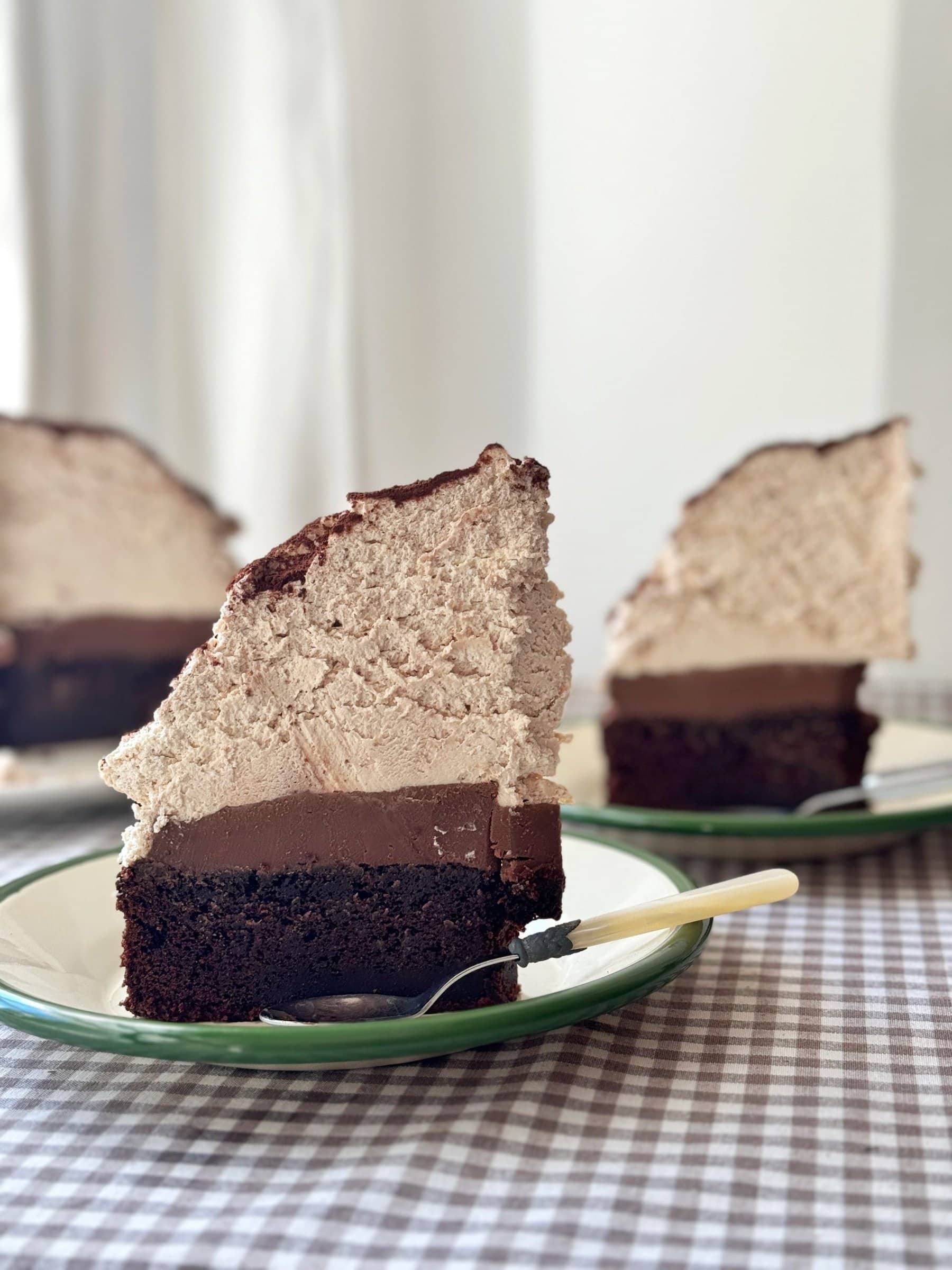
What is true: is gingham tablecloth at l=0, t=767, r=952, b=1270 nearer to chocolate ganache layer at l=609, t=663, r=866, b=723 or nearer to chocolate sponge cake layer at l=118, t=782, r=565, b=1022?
chocolate sponge cake layer at l=118, t=782, r=565, b=1022

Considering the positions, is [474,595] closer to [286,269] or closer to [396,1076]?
[396,1076]

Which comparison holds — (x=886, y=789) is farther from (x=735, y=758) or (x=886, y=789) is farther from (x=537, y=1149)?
(x=537, y=1149)

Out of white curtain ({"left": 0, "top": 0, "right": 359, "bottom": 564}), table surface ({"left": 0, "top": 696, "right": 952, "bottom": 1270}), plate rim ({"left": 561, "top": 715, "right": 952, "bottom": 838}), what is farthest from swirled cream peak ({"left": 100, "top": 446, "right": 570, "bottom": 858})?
white curtain ({"left": 0, "top": 0, "right": 359, "bottom": 564})

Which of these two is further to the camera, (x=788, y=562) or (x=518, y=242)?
(x=518, y=242)

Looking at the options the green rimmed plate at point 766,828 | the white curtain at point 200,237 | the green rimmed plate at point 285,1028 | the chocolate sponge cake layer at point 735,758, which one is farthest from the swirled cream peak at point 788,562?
the white curtain at point 200,237

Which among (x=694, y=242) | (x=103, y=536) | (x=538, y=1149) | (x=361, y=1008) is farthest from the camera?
(x=694, y=242)

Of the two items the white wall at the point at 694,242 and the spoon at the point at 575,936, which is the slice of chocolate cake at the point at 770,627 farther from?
the white wall at the point at 694,242

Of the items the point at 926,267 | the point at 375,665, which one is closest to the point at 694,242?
the point at 926,267

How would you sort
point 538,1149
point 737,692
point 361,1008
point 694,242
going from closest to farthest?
point 538,1149 < point 361,1008 < point 737,692 < point 694,242
